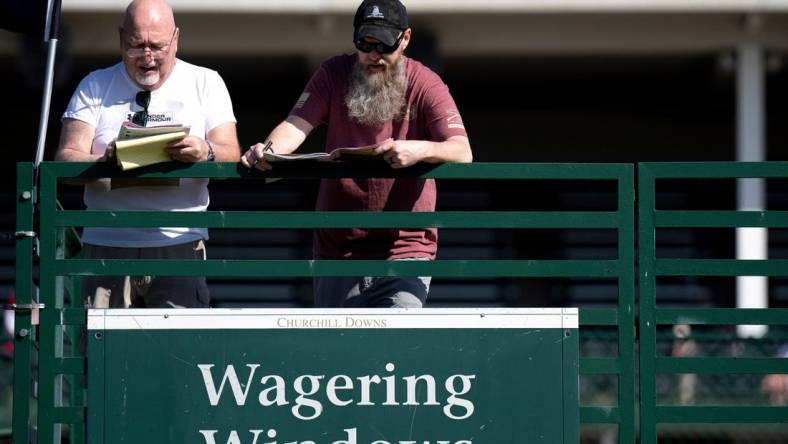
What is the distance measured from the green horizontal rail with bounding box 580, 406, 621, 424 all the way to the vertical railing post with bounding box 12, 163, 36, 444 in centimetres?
197

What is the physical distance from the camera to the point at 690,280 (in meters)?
14.1

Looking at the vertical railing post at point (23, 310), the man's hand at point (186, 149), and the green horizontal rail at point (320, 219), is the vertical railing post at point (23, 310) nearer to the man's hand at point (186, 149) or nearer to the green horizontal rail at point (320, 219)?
the green horizontal rail at point (320, 219)

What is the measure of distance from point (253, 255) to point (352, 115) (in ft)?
31.9

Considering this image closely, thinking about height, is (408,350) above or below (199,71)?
below

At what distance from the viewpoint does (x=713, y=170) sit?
4492mm

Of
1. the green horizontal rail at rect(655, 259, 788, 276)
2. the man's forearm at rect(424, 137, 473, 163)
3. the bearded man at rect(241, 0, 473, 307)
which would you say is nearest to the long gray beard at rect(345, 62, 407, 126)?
the bearded man at rect(241, 0, 473, 307)

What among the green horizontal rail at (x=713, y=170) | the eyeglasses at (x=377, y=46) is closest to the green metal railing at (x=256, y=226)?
the green horizontal rail at (x=713, y=170)

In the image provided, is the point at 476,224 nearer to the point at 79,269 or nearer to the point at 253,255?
the point at 79,269

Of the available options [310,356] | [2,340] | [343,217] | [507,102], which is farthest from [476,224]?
[507,102]

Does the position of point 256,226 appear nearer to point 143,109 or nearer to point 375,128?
point 375,128

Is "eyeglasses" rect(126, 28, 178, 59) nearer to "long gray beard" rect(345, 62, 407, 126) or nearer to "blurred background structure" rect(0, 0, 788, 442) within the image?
"long gray beard" rect(345, 62, 407, 126)

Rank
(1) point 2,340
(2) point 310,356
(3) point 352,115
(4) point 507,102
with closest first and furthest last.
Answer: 1. (2) point 310,356
2. (3) point 352,115
3. (1) point 2,340
4. (4) point 507,102

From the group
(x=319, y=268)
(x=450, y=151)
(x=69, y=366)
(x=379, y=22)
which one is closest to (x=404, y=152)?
(x=450, y=151)

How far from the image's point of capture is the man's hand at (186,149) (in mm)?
4414
